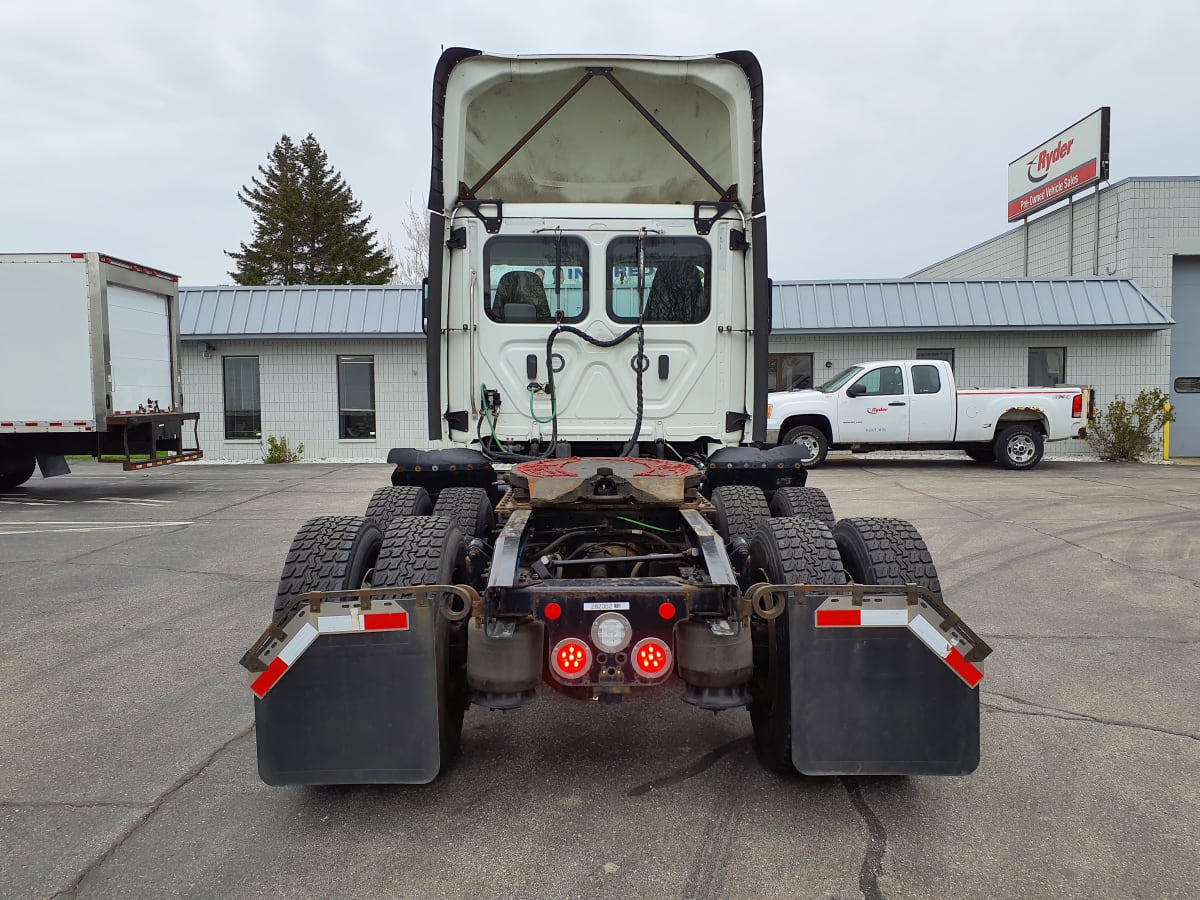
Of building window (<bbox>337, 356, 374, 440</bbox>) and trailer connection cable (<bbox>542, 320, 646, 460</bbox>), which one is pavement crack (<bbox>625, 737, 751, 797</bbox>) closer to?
trailer connection cable (<bbox>542, 320, 646, 460</bbox>)

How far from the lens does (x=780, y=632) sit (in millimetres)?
2951

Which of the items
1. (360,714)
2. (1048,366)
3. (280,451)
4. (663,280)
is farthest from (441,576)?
(1048,366)

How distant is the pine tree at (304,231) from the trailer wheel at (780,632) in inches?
1473

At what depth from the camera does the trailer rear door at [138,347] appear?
38.7 feet

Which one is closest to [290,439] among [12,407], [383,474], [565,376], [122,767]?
[383,474]

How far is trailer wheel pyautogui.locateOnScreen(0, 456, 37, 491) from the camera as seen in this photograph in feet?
41.8

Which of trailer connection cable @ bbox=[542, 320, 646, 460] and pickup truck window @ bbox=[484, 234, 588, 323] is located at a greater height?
pickup truck window @ bbox=[484, 234, 588, 323]

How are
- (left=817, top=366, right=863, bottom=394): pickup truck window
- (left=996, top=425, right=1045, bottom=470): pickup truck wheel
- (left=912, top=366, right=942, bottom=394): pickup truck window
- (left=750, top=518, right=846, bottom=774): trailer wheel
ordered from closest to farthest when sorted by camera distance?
(left=750, top=518, right=846, bottom=774): trailer wheel, (left=912, top=366, right=942, bottom=394): pickup truck window, (left=996, top=425, right=1045, bottom=470): pickup truck wheel, (left=817, top=366, right=863, bottom=394): pickup truck window

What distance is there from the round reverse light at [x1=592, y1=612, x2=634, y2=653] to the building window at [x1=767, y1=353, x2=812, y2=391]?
661 inches

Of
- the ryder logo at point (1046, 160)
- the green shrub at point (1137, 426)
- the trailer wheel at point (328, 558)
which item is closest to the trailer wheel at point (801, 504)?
the trailer wheel at point (328, 558)

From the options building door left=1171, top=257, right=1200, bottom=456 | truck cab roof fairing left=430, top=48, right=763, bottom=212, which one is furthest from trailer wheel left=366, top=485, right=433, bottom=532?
building door left=1171, top=257, right=1200, bottom=456

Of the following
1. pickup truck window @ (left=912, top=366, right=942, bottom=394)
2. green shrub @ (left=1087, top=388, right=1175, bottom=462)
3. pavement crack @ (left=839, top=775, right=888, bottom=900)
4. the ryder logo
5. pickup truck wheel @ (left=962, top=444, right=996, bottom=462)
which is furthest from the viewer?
the ryder logo

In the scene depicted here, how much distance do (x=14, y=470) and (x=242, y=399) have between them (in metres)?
6.20

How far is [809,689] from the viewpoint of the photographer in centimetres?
280
